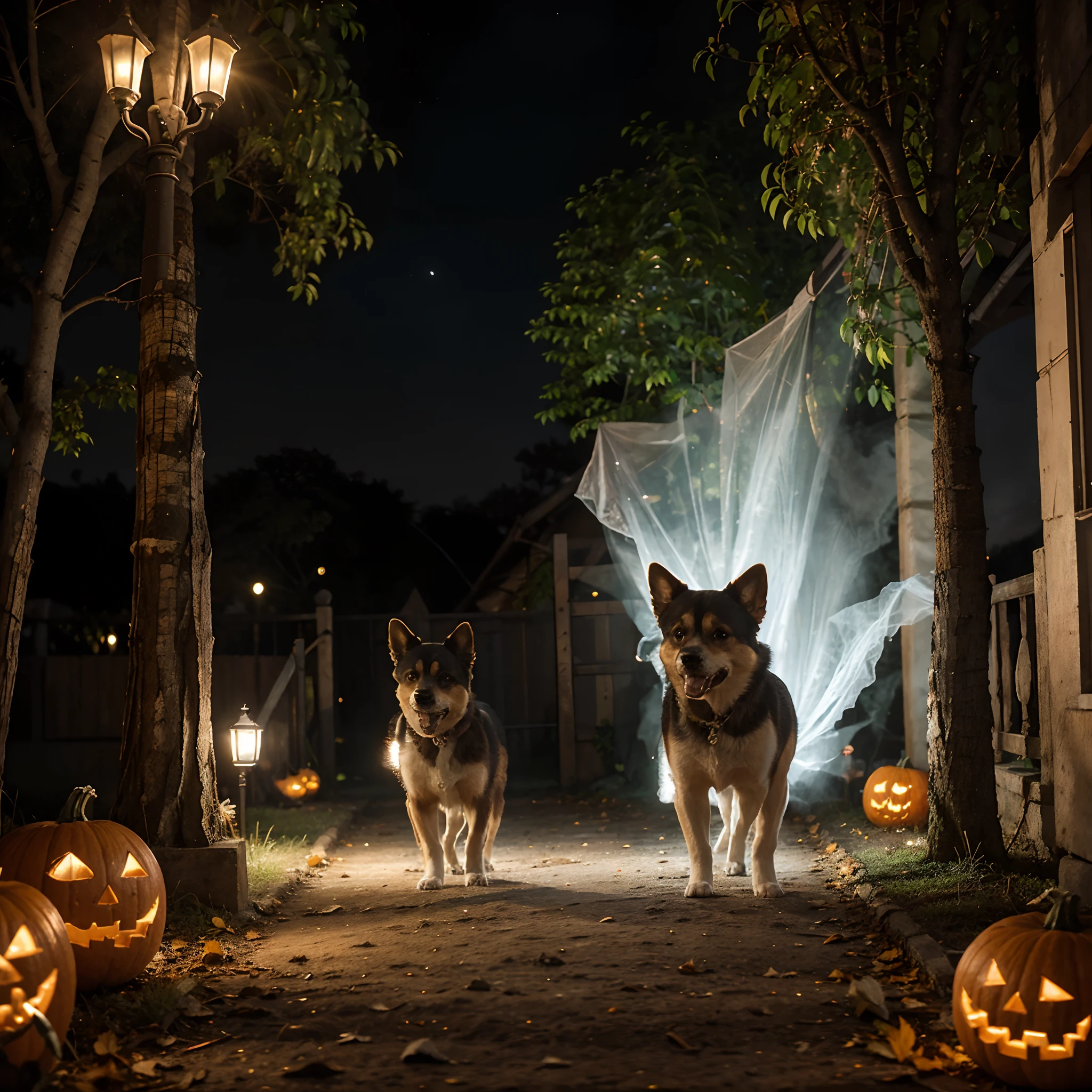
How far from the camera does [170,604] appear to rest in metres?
5.59

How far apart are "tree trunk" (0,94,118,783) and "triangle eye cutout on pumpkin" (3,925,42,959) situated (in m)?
3.31

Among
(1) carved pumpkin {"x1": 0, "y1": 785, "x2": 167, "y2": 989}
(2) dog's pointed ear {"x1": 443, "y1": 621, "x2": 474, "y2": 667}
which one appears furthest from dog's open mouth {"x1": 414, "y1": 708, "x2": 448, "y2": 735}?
(1) carved pumpkin {"x1": 0, "y1": 785, "x2": 167, "y2": 989}

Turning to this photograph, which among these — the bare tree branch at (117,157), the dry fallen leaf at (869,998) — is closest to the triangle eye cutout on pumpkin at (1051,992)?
the dry fallen leaf at (869,998)

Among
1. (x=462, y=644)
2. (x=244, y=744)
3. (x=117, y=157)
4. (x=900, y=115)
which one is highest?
(x=117, y=157)

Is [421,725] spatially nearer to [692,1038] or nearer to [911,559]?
[692,1038]

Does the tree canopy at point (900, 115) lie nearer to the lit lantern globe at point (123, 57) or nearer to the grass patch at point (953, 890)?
the grass patch at point (953, 890)

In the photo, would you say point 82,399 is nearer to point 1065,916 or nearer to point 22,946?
point 22,946

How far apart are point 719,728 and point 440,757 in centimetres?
181

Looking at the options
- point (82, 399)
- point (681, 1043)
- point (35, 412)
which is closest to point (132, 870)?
point (681, 1043)

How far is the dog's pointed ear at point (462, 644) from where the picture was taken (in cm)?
684

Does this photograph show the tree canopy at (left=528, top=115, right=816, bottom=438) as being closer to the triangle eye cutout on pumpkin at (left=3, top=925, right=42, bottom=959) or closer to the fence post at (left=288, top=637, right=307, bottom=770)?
the fence post at (left=288, top=637, right=307, bottom=770)

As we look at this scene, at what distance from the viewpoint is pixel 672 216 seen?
1055 cm

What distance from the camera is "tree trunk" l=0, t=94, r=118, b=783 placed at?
637 cm

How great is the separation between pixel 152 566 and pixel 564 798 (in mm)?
7031
